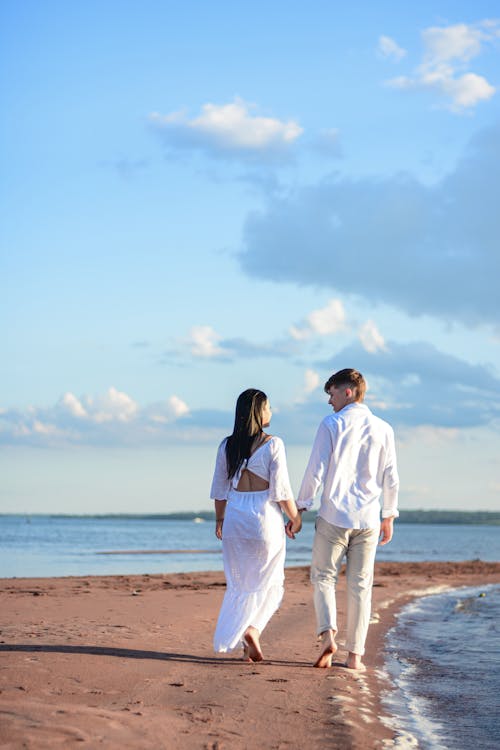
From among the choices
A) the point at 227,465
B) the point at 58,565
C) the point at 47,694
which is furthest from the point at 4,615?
the point at 58,565

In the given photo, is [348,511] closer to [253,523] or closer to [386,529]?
[386,529]

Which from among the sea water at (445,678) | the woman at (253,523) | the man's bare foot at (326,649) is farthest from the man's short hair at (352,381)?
the sea water at (445,678)

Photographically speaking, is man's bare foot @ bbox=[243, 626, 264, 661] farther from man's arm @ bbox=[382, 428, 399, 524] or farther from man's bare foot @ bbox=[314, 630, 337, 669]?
man's arm @ bbox=[382, 428, 399, 524]

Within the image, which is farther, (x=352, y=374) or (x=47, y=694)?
(x=352, y=374)

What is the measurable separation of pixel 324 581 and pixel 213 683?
1.23 m

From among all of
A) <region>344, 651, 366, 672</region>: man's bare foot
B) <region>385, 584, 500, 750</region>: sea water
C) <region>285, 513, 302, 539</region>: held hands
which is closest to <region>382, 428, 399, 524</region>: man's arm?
<region>285, 513, 302, 539</region>: held hands

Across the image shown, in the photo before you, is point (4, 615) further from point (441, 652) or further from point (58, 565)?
point (58, 565)

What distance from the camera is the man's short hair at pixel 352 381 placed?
706 cm

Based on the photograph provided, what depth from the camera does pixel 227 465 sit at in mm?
7004

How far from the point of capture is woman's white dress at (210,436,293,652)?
6836mm

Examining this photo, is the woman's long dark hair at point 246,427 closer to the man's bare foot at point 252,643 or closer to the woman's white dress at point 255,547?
the woman's white dress at point 255,547

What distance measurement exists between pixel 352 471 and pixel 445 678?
1.95 meters

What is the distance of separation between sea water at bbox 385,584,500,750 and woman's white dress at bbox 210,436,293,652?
1.17 m

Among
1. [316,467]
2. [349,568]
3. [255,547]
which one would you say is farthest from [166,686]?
[316,467]
